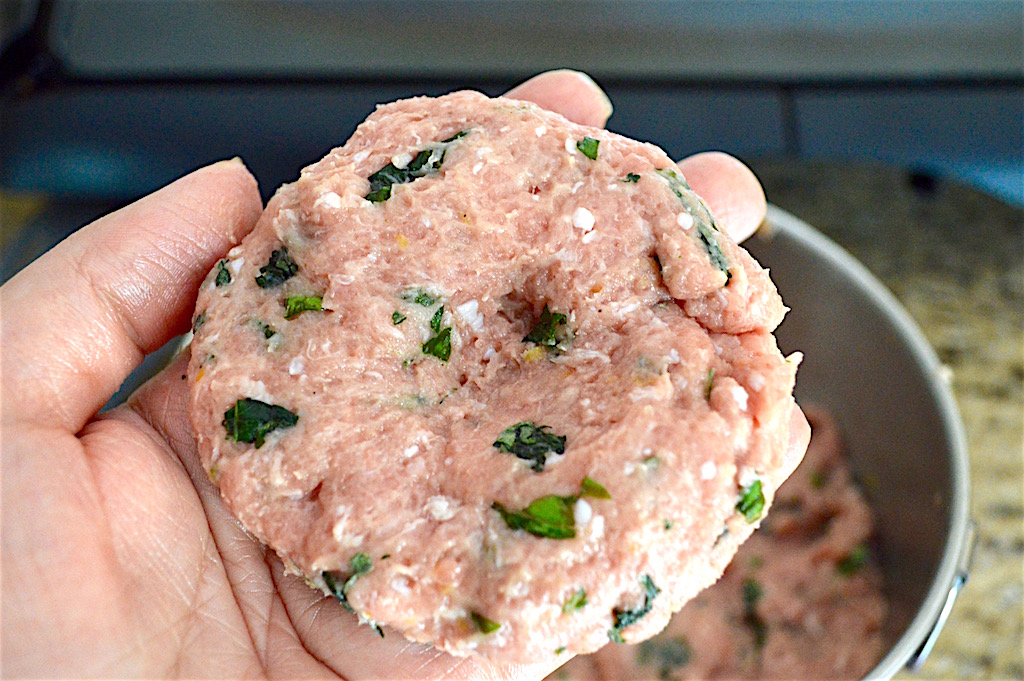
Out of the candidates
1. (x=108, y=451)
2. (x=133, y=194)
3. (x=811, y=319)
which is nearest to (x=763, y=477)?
(x=108, y=451)

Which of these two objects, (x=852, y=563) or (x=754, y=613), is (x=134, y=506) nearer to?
(x=754, y=613)

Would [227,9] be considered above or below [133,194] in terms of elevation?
above

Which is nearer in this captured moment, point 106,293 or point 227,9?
point 106,293

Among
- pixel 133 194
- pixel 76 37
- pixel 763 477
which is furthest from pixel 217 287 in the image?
pixel 76 37

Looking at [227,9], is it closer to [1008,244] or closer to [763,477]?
[763,477]

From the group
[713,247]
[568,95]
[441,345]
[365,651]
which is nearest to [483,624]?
[365,651]

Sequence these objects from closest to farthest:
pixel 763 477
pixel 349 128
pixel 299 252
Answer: pixel 763 477
pixel 299 252
pixel 349 128

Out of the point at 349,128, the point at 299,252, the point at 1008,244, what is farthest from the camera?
the point at 1008,244

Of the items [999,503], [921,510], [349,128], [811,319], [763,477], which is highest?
[349,128]

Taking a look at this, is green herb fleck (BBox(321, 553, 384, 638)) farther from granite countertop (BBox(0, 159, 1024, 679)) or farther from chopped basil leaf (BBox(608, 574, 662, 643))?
granite countertop (BBox(0, 159, 1024, 679))
